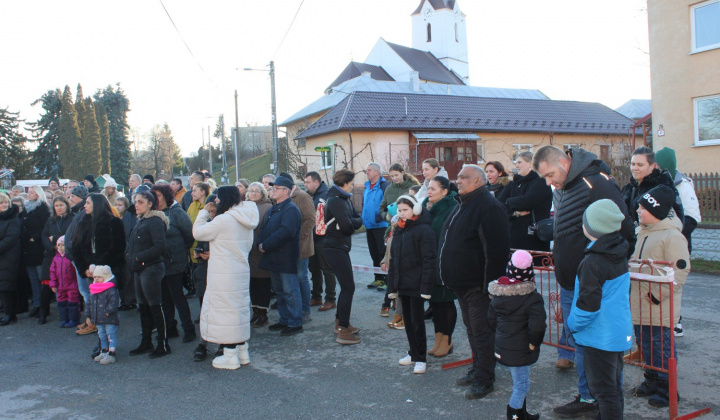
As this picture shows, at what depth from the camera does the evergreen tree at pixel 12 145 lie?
47.2m

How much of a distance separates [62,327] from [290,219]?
3939 mm

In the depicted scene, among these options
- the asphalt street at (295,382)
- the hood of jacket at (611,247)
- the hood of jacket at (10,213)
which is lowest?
the asphalt street at (295,382)

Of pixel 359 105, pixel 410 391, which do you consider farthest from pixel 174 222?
pixel 359 105

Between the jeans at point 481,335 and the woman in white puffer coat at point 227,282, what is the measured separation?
7.73 ft

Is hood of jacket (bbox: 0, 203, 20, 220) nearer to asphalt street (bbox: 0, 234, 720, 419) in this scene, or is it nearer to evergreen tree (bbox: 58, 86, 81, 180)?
asphalt street (bbox: 0, 234, 720, 419)

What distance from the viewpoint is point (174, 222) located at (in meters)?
6.56

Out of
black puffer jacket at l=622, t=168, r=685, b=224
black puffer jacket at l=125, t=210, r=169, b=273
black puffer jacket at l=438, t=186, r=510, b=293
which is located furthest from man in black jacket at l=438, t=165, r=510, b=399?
black puffer jacket at l=125, t=210, r=169, b=273

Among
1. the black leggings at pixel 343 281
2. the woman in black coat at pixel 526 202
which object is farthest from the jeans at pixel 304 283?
the woman in black coat at pixel 526 202

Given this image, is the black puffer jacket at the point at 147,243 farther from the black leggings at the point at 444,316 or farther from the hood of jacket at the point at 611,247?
the hood of jacket at the point at 611,247

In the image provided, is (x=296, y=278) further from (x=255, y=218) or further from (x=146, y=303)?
(x=146, y=303)

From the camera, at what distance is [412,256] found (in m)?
5.26

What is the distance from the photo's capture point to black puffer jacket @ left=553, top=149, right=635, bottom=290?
12.7 feet

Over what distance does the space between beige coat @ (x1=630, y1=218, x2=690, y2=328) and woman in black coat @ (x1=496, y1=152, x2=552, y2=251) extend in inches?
56.1

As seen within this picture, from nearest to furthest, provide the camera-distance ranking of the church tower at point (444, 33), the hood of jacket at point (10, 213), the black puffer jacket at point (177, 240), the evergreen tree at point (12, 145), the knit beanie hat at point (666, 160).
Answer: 1. the knit beanie hat at point (666, 160)
2. the black puffer jacket at point (177, 240)
3. the hood of jacket at point (10, 213)
4. the evergreen tree at point (12, 145)
5. the church tower at point (444, 33)
